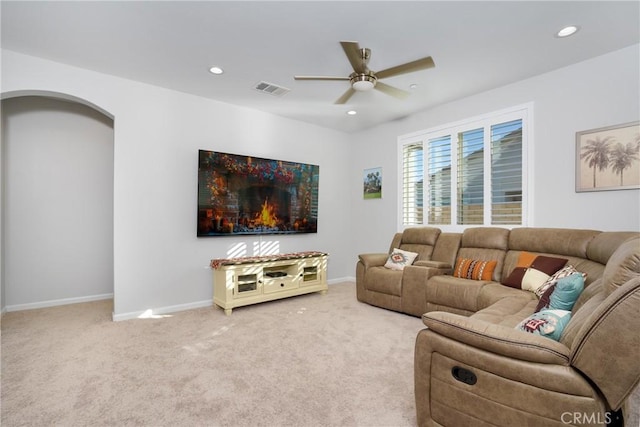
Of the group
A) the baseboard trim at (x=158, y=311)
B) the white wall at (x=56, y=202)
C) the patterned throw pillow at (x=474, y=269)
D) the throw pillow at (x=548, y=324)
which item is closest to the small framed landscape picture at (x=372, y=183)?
the patterned throw pillow at (x=474, y=269)

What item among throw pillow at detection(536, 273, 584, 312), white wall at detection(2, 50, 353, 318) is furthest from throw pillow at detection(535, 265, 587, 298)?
white wall at detection(2, 50, 353, 318)

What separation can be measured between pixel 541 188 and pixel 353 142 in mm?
3146

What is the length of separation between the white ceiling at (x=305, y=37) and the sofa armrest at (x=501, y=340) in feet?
7.32

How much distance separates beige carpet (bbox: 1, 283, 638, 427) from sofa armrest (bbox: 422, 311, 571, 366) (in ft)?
2.23

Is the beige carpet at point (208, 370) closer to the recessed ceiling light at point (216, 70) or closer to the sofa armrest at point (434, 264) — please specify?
the sofa armrest at point (434, 264)

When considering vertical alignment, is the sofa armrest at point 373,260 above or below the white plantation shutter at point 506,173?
below

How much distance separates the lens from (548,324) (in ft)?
4.91

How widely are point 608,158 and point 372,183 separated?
3.04 m

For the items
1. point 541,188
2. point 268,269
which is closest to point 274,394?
point 268,269

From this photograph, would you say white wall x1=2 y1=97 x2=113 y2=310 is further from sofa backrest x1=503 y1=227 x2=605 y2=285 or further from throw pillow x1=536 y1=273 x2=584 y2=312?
sofa backrest x1=503 y1=227 x2=605 y2=285

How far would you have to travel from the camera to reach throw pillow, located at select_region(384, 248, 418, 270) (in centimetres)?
402

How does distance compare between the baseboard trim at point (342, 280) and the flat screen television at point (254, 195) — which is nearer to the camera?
the flat screen television at point (254, 195)

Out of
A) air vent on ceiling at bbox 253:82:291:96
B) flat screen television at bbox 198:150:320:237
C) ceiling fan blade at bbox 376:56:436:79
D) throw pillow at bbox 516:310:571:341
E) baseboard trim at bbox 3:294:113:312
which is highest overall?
air vent on ceiling at bbox 253:82:291:96

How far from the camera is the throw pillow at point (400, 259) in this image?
4023mm
